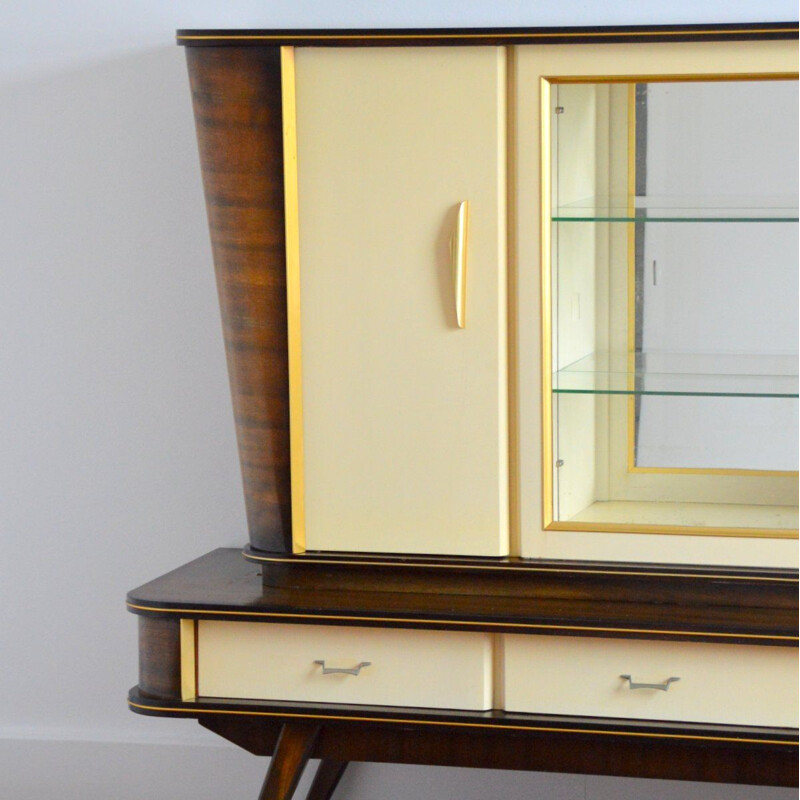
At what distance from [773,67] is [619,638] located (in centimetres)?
82

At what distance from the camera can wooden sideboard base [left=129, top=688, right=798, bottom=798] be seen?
1.47m

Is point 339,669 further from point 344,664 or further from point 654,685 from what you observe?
point 654,685

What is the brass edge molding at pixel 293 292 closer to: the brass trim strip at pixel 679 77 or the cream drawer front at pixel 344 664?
the cream drawer front at pixel 344 664

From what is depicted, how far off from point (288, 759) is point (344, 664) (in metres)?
0.17

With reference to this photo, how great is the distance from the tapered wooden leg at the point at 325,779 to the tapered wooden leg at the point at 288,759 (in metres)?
0.42

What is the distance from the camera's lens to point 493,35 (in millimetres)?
1469

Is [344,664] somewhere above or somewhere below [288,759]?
above

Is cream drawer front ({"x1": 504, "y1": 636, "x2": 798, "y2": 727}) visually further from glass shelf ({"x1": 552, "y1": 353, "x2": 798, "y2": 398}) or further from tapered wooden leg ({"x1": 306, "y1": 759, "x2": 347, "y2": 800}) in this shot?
tapered wooden leg ({"x1": 306, "y1": 759, "x2": 347, "y2": 800})

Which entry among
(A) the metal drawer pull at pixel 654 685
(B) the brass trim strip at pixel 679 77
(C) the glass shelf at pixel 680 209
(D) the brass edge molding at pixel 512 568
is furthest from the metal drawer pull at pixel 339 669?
(B) the brass trim strip at pixel 679 77

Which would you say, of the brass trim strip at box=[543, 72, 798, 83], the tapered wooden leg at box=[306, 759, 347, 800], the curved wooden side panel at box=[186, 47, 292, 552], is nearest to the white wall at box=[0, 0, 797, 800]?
the tapered wooden leg at box=[306, 759, 347, 800]

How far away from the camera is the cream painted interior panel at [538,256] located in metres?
1.46

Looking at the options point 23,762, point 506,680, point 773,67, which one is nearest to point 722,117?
point 773,67

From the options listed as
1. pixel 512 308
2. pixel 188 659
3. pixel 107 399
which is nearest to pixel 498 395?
pixel 512 308

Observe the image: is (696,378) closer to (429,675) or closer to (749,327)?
(749,327)
